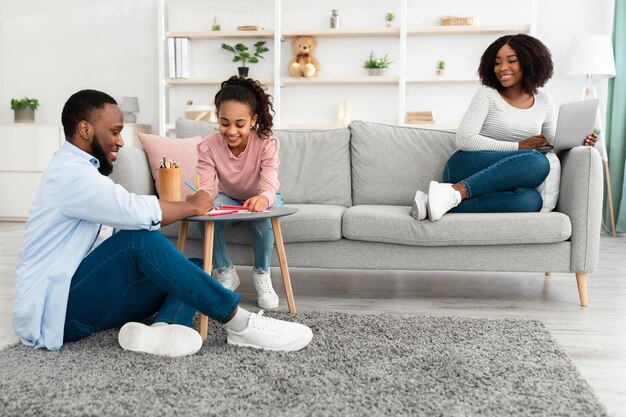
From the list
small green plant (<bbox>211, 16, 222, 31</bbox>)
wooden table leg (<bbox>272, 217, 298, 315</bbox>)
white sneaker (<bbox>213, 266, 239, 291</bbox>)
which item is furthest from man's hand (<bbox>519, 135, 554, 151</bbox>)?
small green plant (<bbox>211, 16, 222, 31</bbox>)

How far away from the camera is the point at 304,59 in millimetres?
5238

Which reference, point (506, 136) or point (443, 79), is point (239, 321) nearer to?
point (506, 136)

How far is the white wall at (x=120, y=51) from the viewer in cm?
515

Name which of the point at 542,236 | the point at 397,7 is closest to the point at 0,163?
the point at 397,7

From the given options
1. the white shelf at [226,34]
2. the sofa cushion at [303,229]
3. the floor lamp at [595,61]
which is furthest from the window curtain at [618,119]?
the sofa cushion at [303,229]

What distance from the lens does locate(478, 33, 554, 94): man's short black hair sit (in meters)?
2.78

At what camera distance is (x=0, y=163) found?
17.7 feet

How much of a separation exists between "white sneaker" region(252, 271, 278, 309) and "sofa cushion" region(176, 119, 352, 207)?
0.68 metres

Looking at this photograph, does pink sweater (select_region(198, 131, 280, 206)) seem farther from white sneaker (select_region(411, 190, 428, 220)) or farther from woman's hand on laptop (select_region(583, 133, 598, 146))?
woman's hand on laptop (select_region(583, 133, 598, 146))

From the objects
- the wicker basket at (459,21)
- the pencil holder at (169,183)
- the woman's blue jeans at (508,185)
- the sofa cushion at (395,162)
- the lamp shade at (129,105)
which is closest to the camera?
the pencil holder at (169,183)

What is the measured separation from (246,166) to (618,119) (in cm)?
349

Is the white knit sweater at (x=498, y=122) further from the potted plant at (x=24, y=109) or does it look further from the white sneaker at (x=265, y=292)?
the potted plant at (x=24, y=109)

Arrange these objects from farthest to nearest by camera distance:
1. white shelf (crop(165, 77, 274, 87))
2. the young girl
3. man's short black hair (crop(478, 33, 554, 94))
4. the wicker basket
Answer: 1. white shelf (crop(165, 77, 274, 87))
2. the wicker basket
3. man's short black hair (crop(478, 33, 554, 94))
4. the young girl

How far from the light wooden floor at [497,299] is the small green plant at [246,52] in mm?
2640
